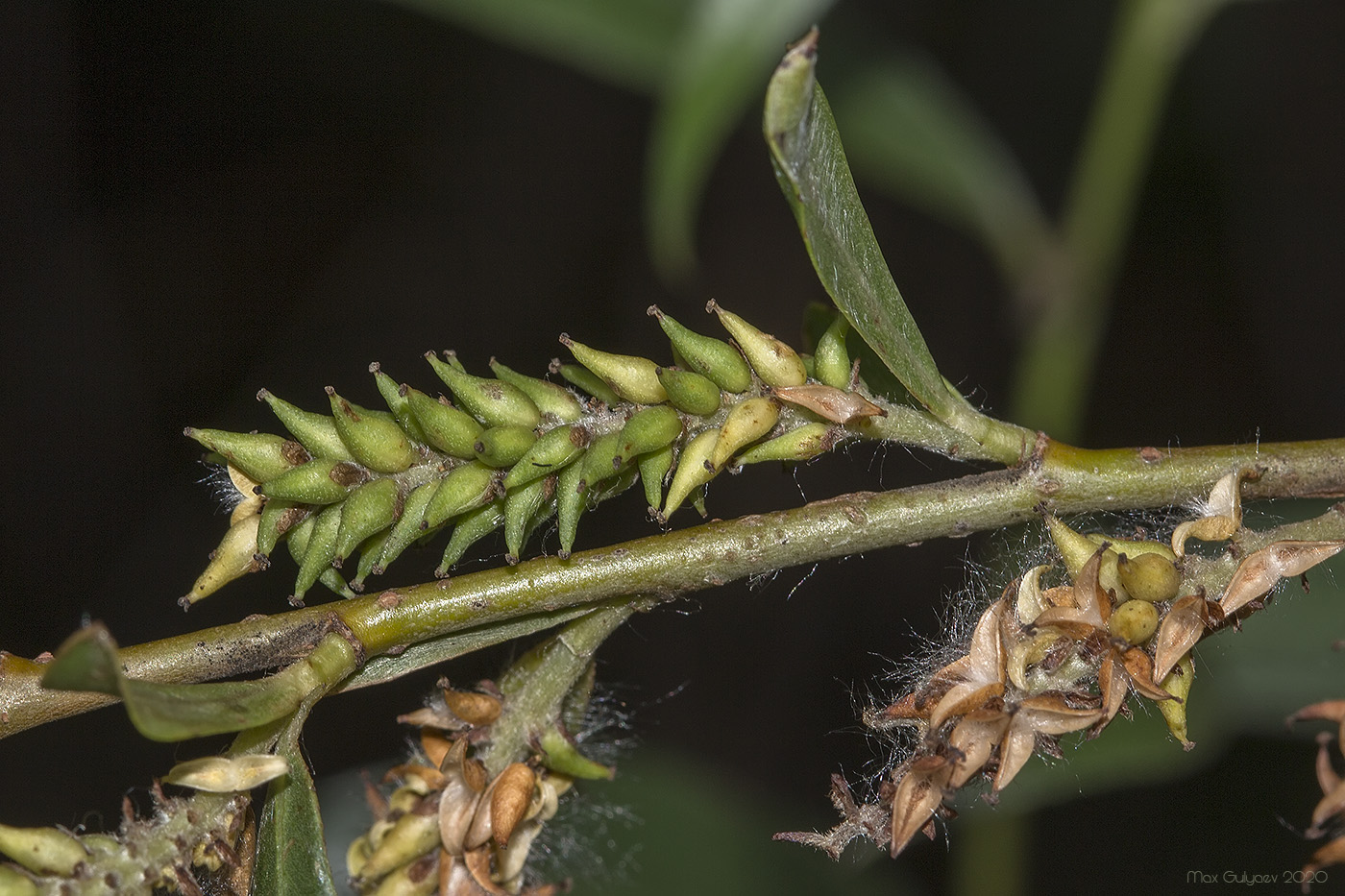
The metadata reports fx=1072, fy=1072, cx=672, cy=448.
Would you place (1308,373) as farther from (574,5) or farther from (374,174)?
(374,174)

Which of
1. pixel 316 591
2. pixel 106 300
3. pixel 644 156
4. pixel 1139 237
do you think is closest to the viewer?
pixel 316 591

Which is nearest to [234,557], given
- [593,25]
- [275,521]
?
[275,521]

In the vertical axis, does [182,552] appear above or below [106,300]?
below

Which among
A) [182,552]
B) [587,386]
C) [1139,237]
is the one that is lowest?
[587,386]

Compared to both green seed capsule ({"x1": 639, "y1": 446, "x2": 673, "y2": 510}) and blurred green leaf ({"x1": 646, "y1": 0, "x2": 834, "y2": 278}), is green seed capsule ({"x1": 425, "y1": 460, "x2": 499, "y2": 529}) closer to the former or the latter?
green seed capsule ({"x1": 639, "y1": 446, "x2": 673, "y2": 510})

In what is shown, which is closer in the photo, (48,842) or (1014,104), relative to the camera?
(48,842)

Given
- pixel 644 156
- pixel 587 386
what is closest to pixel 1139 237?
pixel 644 156

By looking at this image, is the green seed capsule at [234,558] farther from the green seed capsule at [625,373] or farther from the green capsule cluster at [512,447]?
the green seed capsule at [625,373]
